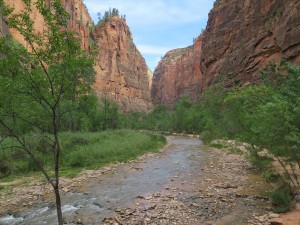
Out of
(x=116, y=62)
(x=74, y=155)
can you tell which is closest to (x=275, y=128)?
(x=74, y=155)

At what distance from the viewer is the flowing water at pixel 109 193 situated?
10.9 m

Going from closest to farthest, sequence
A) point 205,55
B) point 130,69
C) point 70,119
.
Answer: point 70,119, point 205,55, point 130,69

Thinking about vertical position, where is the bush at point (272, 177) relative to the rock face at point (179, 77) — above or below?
below

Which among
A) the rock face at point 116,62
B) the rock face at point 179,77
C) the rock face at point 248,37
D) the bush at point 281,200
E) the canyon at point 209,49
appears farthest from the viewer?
the rock face at point 179,77

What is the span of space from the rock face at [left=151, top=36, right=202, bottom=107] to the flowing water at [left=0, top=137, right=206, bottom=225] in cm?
9368

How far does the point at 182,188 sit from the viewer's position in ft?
46.3

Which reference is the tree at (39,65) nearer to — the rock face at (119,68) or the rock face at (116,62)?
the rock face at (116,62)

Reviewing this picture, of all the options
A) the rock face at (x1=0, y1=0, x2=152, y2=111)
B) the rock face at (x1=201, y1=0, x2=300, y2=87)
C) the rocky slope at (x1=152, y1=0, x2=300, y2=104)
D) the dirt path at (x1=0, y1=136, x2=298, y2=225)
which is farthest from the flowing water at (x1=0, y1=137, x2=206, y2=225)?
the rock face at (x1=0, y1=0, x2=152, y2=111)

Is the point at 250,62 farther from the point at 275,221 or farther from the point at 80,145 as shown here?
the point at 275,221

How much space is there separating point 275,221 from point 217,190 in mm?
4561

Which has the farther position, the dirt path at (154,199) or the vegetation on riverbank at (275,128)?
the dirt path at (154,199)

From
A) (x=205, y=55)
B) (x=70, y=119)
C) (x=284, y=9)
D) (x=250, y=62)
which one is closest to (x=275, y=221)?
(x=70, y=119)

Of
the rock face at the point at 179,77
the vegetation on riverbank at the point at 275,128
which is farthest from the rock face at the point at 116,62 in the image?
the vegetation on riverbank at the point at 275,128

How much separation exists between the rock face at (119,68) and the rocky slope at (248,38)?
32.7m
